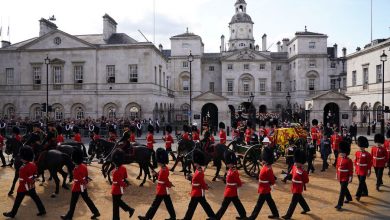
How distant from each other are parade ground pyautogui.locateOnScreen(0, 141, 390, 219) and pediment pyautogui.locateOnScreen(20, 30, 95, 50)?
23453mm

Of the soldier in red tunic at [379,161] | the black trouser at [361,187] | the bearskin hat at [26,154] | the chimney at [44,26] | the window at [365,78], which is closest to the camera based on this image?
the bearskin hat at [26,154]

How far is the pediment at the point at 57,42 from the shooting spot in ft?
118

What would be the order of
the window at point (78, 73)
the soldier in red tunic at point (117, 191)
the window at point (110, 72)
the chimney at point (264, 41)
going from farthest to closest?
the chimney at point (264, 41)
the window at point (78, 73)
the window at point (110, 72)
the soldier in red tunic at point (117, 191)

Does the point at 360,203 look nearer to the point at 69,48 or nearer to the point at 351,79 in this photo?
the point at 69,48

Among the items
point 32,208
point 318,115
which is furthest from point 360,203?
point 318,115

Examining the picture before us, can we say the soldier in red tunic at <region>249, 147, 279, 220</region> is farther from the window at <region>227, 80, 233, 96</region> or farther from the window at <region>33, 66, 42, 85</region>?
the window at <region>227, 80, 233, 96</region>

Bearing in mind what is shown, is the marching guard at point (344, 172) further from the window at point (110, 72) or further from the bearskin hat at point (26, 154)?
the window at point (110, 72)

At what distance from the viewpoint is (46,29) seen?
3931cm

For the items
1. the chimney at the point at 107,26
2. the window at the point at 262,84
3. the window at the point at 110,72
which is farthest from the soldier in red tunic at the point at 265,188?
the window at the point at 262,84

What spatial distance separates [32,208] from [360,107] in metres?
36.6

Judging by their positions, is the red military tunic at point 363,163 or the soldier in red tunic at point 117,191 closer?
the soldier in red tunic at point 117,191

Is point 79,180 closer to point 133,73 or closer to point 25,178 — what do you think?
point 25,178

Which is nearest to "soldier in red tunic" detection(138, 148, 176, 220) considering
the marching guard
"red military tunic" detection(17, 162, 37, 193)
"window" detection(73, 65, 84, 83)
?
"red military tunic" detection(17, 162, 37, 193)

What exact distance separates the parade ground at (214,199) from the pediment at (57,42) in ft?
76.9
